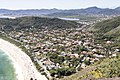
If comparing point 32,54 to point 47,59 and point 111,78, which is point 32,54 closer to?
point 47,59

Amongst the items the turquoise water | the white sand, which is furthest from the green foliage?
the turquoise water

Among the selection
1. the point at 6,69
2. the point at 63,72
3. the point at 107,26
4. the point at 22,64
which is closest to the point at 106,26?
the point at 107,26

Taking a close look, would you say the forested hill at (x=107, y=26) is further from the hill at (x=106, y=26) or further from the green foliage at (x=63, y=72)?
the green foliage at (x=63, y=72)

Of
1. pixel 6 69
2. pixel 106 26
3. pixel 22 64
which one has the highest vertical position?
pixel 106 26

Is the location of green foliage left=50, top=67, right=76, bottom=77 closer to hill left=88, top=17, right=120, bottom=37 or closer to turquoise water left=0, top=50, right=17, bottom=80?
turquoise water left=0, top=50, right=17, bottom=80

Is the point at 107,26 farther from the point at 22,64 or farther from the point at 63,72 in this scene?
the point at 63,72

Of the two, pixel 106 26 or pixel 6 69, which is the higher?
pixel 106 26
